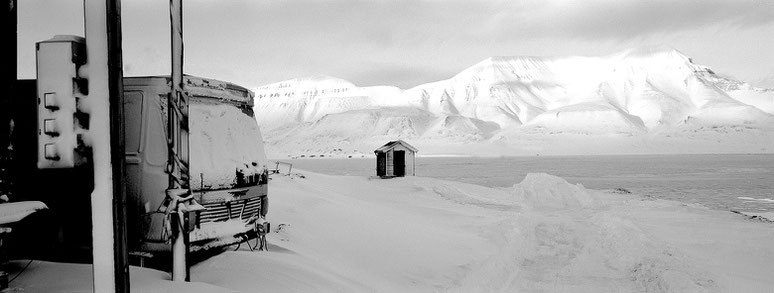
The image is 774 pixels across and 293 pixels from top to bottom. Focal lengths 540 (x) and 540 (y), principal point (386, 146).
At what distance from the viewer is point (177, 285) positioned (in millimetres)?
4234

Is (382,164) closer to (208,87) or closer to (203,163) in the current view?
(208,87)

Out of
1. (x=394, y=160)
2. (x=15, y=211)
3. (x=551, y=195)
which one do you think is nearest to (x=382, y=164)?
(x=394, y=160)

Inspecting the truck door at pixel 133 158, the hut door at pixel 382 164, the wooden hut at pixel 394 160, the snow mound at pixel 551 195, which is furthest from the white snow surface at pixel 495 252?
the hut door at pixel 382 164

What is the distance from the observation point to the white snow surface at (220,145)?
539cm

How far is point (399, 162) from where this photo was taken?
115ft

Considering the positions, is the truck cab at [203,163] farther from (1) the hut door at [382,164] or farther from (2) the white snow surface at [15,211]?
(1) the hut door at [382,164]

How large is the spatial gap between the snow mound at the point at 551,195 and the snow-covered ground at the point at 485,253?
4.35ft

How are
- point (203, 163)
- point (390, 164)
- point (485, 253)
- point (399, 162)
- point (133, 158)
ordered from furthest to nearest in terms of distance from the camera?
point (399, 162)
point (390, 164)
point (485, 253)
point (203, 163)
point (133, 158)

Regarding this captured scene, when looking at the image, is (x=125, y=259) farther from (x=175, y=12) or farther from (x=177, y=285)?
(x=175, y=12)

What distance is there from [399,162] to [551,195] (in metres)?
12.4

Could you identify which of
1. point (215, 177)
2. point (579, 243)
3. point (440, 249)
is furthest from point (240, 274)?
point (579, 243)

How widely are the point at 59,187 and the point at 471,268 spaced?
21.5 feet

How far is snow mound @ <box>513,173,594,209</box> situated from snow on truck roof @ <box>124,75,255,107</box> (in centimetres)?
1645

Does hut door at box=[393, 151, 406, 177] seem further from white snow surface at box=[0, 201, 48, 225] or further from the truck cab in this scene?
white snow surface at box=[0, 201, 48, 225]
